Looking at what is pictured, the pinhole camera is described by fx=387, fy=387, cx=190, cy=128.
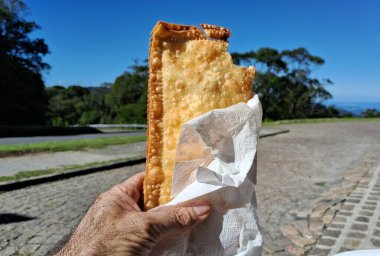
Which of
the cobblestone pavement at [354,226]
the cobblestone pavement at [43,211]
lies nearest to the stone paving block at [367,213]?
the cobblestone pavement at [354,226]

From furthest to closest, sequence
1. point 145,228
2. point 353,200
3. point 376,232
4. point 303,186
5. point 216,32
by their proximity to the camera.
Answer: point 303,186, point 353,200, point 376,232, point 216,32, point 145,228

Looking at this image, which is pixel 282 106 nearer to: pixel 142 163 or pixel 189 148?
pixel 142 163

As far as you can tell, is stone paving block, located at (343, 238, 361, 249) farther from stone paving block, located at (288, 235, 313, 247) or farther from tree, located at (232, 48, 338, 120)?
tree, located at (232, 48, 338, 120)

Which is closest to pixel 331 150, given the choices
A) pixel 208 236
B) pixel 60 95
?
pixel 208 236

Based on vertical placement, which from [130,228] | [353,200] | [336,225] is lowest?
[336,225]

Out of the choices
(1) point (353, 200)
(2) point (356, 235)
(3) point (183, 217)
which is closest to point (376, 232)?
(2) point (356, 235)

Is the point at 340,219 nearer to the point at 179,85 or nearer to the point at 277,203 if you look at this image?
the point at 277,203
